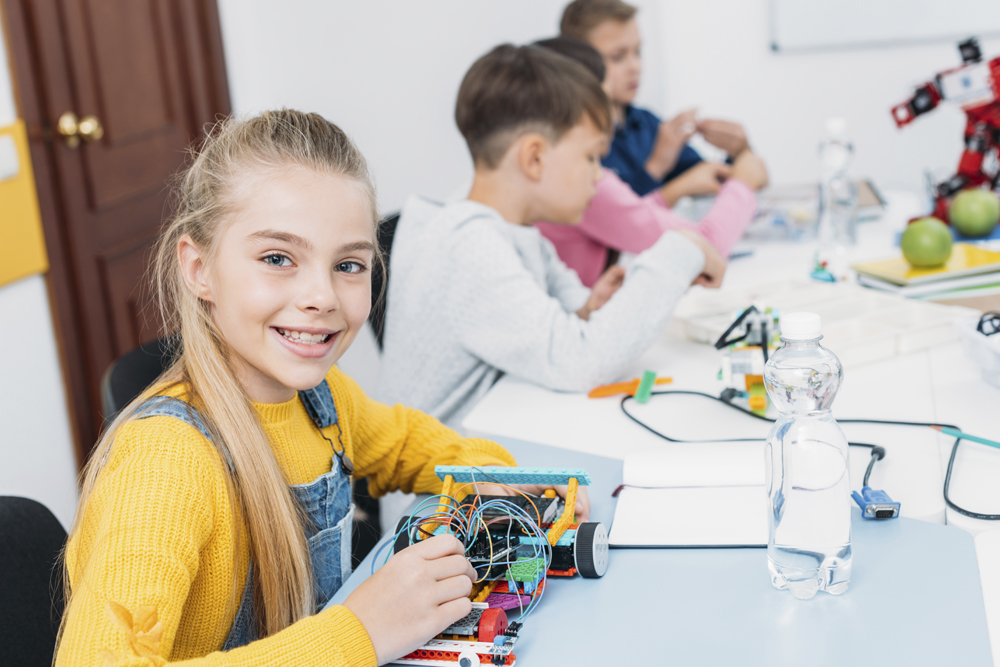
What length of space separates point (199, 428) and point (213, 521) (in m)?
0.09

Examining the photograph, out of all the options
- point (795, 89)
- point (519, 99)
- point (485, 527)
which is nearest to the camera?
point (485, 527)

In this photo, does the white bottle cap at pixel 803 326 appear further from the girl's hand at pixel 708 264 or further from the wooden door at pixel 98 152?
the wooden door at pixel 98 152

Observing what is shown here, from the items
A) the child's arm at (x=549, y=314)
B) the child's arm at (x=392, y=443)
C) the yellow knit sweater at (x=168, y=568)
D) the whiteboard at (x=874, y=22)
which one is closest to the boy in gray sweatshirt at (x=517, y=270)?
the child's arm at (x=549, y=314)

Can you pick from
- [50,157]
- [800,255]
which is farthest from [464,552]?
[50,157]

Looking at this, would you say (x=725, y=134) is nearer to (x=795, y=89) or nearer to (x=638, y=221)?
(x=638, y=221)

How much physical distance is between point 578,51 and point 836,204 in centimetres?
66

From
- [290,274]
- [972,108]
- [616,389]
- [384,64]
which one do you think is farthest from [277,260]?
[384,64]

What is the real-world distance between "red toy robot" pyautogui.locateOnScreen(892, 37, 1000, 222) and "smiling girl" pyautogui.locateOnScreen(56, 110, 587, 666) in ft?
4.53

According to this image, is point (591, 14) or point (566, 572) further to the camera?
point (591, 14)

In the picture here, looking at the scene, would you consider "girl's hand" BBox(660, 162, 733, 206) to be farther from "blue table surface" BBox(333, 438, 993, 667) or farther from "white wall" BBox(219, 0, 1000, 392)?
"blue table surface" BBox(333, 438, 993, 667)

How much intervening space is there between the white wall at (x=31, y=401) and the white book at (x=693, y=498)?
1337 millimetres

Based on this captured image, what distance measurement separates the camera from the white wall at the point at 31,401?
1.74 metres

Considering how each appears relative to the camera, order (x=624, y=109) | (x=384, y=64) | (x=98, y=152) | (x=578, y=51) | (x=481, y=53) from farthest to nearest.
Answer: (x=481, y=53) → (x=384, y=64) → (x=624, y=109) → (x=98, y=152) → (x=578, y=51)

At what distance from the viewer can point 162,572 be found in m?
0.65
